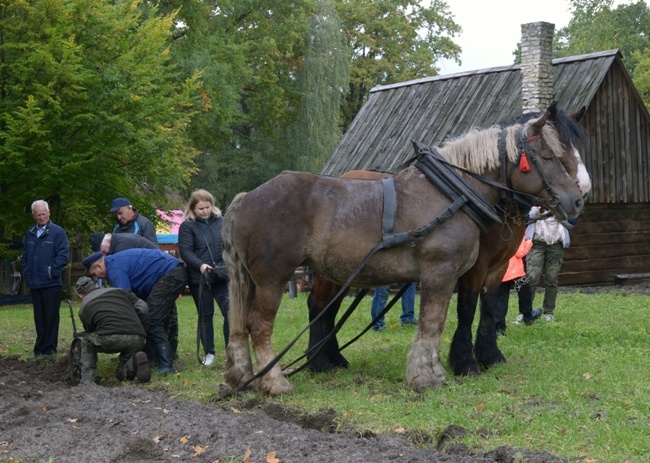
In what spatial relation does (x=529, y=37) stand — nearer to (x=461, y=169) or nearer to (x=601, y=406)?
(x=461, y=169)

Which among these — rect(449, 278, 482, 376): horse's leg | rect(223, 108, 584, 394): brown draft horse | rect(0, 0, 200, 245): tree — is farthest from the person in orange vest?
rect(0, 0, 200, 245): tree

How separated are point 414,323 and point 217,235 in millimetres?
3501

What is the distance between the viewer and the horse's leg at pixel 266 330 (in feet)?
23.9

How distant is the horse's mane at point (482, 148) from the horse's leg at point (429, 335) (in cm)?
104

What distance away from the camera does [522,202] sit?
7527mm

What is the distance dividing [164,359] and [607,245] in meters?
14.3

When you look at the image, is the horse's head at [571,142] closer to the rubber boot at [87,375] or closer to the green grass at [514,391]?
the green grass at [514,391]

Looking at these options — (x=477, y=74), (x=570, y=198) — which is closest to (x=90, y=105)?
(x=477, y=74)

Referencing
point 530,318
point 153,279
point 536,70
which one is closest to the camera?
point 153,279

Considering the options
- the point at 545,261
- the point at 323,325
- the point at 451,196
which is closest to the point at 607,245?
the point at 545,261

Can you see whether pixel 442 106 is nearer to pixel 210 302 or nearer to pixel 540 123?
pixel 210 302

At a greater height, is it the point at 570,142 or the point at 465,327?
the point at 570,142

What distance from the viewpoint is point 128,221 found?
402 inches

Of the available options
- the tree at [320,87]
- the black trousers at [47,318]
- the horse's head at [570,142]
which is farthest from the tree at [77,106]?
the tree at [320,87]
